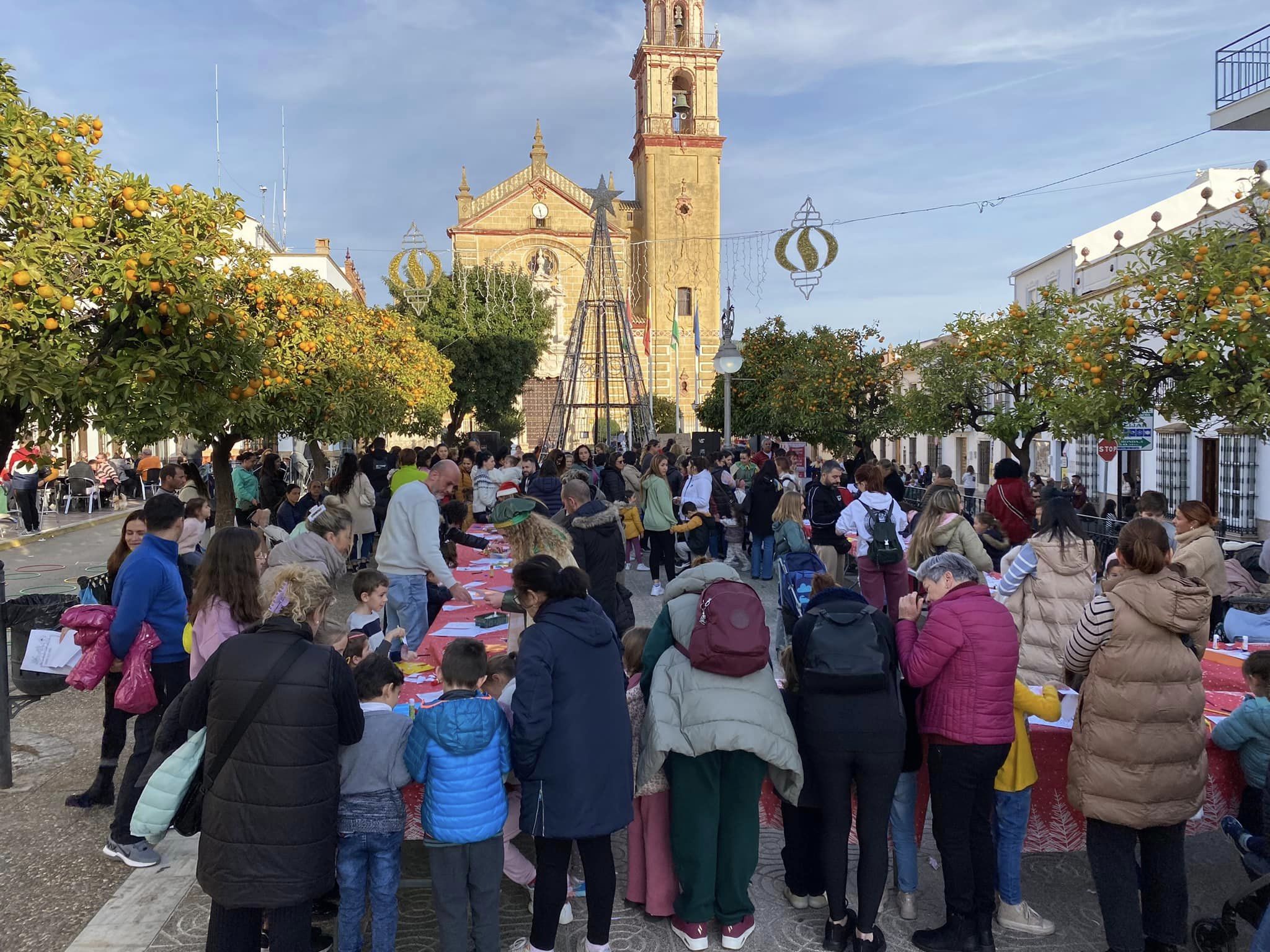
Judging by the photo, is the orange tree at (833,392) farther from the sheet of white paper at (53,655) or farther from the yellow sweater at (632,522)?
the sheet of white paper at (53,655)

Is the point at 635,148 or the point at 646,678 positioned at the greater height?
the point at 635,148

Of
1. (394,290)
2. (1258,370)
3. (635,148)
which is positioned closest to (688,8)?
(635,148)

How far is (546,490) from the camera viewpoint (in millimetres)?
10078

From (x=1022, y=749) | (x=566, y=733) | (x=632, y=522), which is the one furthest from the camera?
(x=632, y=522)

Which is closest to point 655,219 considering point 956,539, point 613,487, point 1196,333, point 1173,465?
point 1173,465

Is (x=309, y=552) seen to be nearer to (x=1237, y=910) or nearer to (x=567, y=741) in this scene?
(x=567, y=741)

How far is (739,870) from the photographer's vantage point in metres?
3.73

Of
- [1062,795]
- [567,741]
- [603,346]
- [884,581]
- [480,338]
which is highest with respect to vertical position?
[480,338]

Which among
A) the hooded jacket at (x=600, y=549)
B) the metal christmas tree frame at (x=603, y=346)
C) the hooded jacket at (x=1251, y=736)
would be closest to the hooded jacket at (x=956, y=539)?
the hooded jacket at (x=600, y=549)

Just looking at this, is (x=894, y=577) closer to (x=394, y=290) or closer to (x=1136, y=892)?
(x=1136, y=892)

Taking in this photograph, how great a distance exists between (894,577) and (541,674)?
565 cm

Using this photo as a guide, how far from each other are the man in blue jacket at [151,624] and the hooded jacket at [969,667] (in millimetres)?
3505

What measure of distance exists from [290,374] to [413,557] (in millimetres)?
4306

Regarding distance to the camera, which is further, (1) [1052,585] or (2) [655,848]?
(1) [1052,585]
